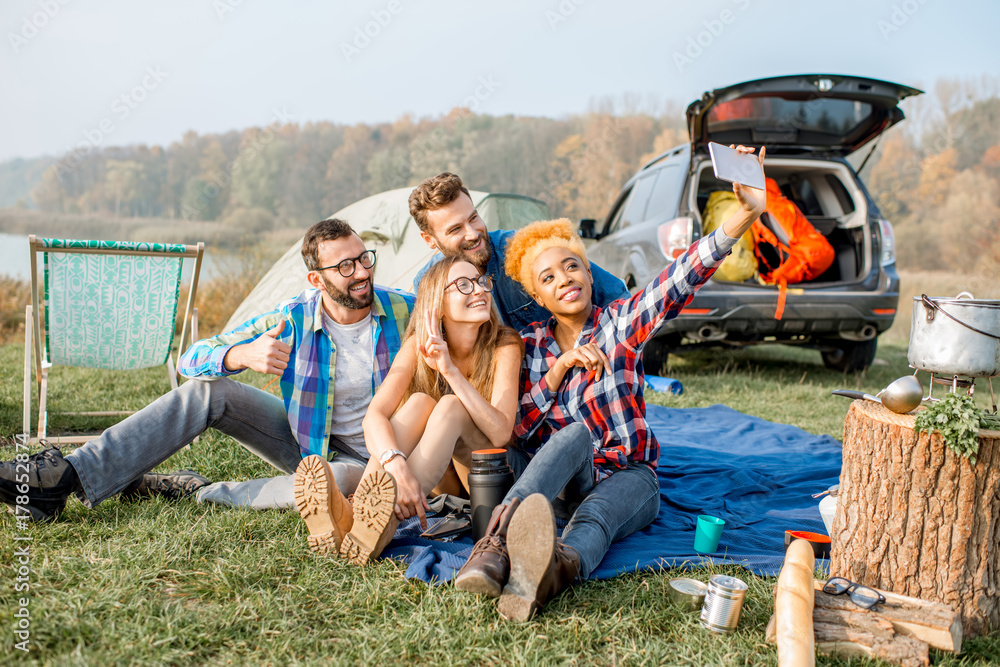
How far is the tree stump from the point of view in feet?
5.52

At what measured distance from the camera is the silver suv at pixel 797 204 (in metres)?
4.57

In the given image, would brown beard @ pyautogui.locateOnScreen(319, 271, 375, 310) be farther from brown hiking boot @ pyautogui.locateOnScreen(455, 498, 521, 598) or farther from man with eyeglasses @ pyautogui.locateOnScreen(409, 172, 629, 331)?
brown hiking boot @ pyautogui.locateOnScreen(455, 498, 521, 598)

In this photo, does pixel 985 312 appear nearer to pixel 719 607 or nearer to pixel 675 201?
pixel 719 607

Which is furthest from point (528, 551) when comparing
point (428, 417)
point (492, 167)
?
point (492, 167)

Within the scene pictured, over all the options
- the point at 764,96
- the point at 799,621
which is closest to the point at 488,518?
the point at 799,621

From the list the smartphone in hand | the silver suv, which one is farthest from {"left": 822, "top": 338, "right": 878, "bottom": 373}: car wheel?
the smartphone in hand

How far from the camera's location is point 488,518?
7.02 ft

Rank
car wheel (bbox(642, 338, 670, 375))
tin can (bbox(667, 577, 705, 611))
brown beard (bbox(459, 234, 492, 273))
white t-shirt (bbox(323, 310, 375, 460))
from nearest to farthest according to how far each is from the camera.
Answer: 1. tin can (bbox(667, 577, 705, 611))
2. white t-shirt (bbox(323, 310, 375, 460))
3. brown beard (bbox(459, 234, 492, 273))
4. car wheel (bbox(642, 338, 670, 375))

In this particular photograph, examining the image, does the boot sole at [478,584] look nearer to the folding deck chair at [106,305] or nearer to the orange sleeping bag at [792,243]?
the folding deck chair at [106,305]

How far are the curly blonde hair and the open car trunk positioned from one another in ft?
8.34

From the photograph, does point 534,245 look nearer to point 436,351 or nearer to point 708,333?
point 436,351

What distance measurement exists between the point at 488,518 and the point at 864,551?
3.45 ft

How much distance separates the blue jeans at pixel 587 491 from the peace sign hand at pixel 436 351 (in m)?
0.44

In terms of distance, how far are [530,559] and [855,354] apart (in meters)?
4.92
